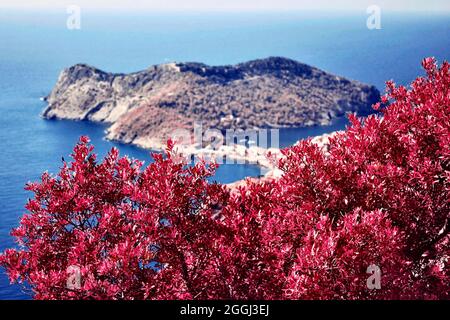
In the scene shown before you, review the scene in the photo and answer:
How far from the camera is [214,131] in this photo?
173125 mm

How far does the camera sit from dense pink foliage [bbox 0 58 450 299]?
26.3 ft

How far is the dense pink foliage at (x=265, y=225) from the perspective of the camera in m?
8.03

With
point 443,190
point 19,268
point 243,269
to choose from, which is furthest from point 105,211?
point 443,190

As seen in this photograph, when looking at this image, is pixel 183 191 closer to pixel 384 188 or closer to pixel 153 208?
pixel 153 208

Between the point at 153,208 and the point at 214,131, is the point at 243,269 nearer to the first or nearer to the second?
the point at 153,208

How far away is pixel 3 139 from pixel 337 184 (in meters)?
155

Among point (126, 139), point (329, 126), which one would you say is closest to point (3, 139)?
point (126, 139)

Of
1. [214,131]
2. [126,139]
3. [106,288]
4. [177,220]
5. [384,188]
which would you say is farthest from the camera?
[214,131]

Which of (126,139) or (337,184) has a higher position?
(337,184)

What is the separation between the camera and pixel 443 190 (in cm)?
940

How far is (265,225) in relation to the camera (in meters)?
9.07

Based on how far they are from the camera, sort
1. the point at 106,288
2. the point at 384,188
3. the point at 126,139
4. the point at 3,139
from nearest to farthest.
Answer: the point at 106,288 < the point at 384,188 < the point at 3,139 < the point at 126,139

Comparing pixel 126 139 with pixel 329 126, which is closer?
pixel 126 139

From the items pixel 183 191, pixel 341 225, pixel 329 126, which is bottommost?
pixel 329 126
